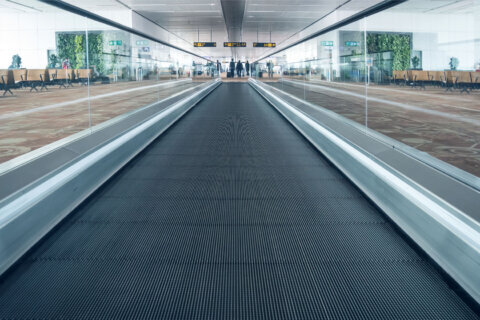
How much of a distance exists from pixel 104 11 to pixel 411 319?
2672 cm

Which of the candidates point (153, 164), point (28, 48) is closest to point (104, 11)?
point (28, 48)

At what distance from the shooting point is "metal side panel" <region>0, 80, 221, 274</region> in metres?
2.59

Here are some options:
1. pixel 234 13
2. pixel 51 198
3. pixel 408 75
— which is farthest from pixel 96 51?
pixel 234 13

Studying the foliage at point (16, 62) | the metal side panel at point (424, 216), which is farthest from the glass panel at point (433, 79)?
the foliage at point (16, 62)

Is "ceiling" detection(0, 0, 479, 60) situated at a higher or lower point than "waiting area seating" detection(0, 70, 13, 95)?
higher

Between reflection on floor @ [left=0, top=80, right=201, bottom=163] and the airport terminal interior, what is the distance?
8 centimetres

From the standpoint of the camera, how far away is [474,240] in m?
2.18

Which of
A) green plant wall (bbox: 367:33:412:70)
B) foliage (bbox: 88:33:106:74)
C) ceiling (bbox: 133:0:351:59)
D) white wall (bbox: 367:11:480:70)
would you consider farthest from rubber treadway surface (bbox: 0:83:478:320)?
ceiling (bbox: 133:0:351:59)

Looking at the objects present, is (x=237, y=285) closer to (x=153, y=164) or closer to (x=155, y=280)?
(x=155, y=280)

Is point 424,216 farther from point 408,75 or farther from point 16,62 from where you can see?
point 408,75

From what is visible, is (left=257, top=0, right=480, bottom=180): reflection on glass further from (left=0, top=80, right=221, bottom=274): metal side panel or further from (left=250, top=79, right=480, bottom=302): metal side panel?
(left=0, top=80, right=221, bottom=274): metal side panel

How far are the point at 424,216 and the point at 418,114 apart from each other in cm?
732

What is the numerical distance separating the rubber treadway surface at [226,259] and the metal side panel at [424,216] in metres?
0.10

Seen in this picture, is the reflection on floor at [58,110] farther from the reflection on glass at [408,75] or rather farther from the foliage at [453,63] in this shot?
the foliage at [453,63]
